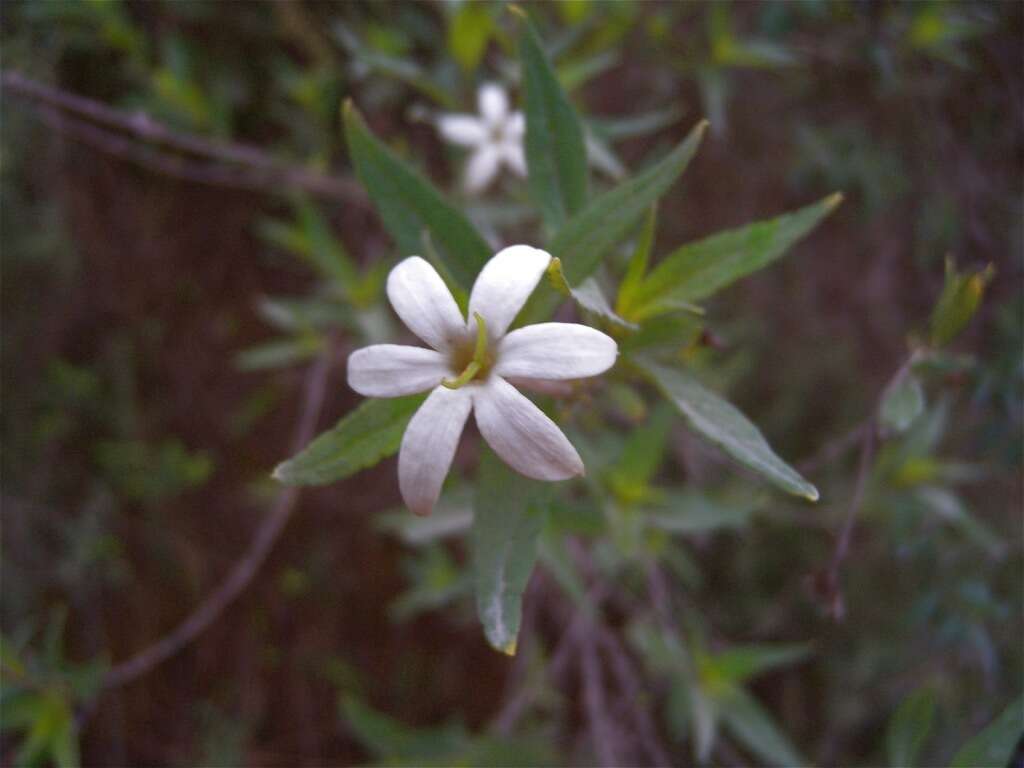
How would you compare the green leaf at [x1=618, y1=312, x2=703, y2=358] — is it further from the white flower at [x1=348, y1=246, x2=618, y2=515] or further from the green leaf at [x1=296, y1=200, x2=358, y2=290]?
the green leaf at [x1=296, y1=200, x2=358, y2=290]

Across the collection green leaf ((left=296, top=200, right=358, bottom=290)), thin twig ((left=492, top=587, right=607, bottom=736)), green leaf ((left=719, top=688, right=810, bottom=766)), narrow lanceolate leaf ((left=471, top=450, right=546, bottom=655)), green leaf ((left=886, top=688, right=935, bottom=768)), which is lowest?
thin twig ((left=492, top=587, right=607, bottom=736))

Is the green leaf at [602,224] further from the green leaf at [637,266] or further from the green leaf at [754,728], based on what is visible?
the green leaf at [754,728]

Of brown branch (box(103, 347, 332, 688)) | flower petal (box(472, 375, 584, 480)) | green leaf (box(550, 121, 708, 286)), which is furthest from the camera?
brown branch (box(103, 347, 332, 688))

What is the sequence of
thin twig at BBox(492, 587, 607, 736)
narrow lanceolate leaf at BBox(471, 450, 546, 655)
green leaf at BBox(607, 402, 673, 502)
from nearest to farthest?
narrow lanceolate leaf at BBox(471, 450, 546, 655)
green leaf at BBox(607, 402, 673, 502)
thin twig at BBox(492, 587, 607, 736)

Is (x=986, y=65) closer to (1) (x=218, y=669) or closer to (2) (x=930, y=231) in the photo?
(2) (x=930, y=231)

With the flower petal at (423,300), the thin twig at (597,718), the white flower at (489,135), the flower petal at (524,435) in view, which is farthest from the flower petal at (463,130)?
the thin twig at (597,718)

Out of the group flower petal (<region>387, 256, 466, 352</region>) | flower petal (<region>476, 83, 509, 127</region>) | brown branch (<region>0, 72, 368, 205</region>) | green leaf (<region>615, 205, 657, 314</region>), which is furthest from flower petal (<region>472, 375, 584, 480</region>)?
brown branch (<region>0, 72, 368, 205</region>)

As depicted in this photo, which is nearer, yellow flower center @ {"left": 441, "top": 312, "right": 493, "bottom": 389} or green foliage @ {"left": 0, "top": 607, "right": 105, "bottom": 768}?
yellow flower center @ {"left": 441, "top": 312, "right": 493, "bottom": 389}
